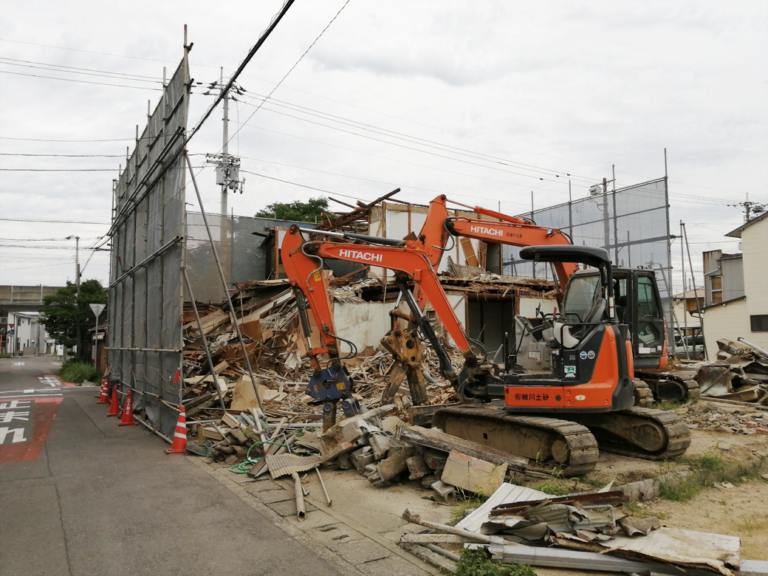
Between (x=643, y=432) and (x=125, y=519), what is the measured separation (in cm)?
681

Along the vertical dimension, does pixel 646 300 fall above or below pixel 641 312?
above

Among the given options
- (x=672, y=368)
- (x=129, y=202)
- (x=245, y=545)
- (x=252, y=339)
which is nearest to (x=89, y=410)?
(x=252, y=339)

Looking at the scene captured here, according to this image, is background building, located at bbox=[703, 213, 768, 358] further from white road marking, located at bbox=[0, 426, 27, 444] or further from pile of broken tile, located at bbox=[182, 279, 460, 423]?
white road marking, located at bbox=[0, 426, 27, 444]

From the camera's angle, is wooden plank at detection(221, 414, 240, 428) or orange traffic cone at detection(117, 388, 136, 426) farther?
orange traffic cone at detection(117, 388, 136, 426)

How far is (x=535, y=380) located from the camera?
7965mm

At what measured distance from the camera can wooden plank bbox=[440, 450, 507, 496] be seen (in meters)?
6.94

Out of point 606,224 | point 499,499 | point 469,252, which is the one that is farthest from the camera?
point 606,224

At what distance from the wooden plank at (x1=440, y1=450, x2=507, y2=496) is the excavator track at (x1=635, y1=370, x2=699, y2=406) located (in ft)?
23.8

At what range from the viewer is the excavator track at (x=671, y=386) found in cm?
1288

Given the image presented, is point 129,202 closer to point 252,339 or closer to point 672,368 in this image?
point 252,339

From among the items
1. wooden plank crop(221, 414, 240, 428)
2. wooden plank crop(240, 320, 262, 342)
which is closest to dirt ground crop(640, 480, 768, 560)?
wooden plank crop(221, 414, 240, 428)

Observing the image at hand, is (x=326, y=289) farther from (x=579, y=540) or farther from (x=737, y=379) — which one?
(x=737, y=379)

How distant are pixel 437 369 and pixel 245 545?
37.9ft

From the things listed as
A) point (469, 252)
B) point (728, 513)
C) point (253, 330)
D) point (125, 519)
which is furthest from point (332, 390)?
point (469, 252)
